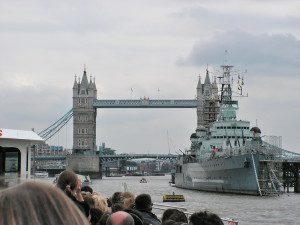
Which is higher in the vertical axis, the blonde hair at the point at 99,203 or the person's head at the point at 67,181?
the person's head at the point at 67,181

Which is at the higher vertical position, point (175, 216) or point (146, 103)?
point (146, 103)

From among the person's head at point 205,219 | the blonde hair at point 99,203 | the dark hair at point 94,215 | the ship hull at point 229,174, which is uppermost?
the ship hull at point 229,174

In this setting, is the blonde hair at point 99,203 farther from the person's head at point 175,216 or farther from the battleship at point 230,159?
the battleship at point 230,159

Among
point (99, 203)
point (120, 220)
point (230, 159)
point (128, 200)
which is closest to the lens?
point (120, 220)

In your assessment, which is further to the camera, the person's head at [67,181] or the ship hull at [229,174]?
the ship hull at [229,174]

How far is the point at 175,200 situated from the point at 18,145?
154ft

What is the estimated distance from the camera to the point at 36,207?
8.53 feet

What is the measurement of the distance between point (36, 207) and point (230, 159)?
79.4 m

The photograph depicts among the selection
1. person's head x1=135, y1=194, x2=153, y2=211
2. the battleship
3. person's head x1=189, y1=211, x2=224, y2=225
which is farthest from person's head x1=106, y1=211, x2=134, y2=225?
the battleship

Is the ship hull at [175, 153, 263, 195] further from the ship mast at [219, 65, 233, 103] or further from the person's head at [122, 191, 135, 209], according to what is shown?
the person's head at [122, 191, 135, 209]

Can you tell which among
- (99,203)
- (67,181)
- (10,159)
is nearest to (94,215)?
(99,203)

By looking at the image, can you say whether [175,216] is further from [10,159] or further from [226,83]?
[226,83]

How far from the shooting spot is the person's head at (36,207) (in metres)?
2.57

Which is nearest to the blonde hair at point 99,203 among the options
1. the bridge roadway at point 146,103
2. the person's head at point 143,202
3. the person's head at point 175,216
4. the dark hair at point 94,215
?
the dark hair at point 94,215
